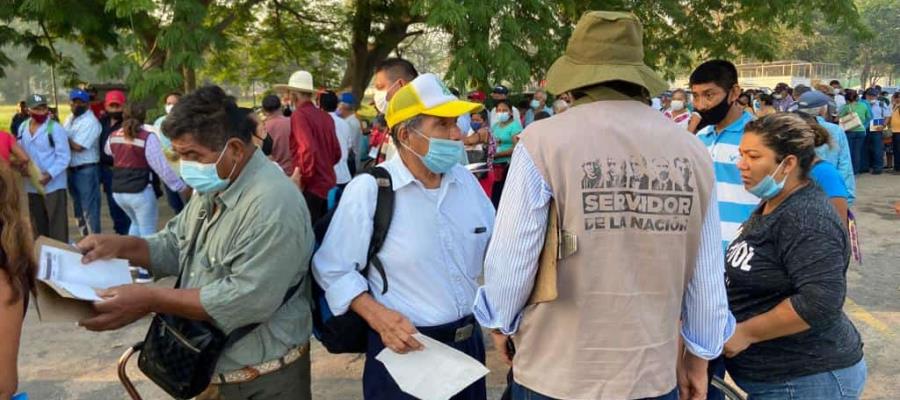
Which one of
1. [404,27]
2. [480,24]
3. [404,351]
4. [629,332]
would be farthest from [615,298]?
[404,27]

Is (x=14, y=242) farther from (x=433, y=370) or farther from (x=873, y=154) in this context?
(x=873, y=154)

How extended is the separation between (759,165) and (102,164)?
23.6ft

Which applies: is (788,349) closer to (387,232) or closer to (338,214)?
(387,232)

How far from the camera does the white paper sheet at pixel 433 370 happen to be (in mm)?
2090

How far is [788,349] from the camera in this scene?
84.2 inches

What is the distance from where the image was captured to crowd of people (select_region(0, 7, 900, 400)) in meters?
1.60

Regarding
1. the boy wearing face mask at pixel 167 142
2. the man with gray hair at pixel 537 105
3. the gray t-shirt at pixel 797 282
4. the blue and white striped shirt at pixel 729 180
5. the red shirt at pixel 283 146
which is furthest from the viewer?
the man with gray hair at pixel 537 105

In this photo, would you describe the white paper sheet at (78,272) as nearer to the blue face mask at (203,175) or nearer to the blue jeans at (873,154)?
the blue face mask at (203,175)

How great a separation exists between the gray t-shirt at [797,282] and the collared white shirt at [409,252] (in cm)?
91

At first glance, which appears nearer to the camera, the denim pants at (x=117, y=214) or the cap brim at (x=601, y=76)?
the cap brim at (x=601, y=76)

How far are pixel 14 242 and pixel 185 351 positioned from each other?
57 centimetres

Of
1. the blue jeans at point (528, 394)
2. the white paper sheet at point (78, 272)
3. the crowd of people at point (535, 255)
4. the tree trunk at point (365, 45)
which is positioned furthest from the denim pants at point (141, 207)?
the tree trunk at point (365, 45)

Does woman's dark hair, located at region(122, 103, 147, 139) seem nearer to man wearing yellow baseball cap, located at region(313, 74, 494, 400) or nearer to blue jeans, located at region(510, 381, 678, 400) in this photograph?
man wearing yellow baseball cap, located at region(313, 74, 494, 400)

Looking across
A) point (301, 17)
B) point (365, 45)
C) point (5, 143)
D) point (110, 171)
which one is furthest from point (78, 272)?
point (301, 17)
